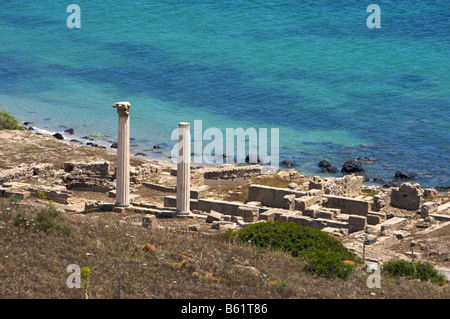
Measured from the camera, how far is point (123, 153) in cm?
3184

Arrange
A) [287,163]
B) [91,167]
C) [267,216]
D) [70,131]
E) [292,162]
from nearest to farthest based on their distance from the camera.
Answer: [267,216], [91,167], [287,163], [292,162], [70,131]

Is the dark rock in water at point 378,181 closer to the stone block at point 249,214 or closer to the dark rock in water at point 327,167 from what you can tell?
the dark rock in water at point 327,167

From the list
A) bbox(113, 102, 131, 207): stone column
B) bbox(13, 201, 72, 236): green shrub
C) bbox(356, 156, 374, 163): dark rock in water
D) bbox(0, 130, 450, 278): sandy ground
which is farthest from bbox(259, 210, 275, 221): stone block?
bbox(356, 156, 374, 163): dark rock in water

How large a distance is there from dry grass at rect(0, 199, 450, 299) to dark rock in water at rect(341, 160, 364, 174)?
2630 cm

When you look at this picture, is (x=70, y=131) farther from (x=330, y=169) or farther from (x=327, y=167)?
(x=330, y=169)

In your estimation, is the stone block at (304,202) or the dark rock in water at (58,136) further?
the dark rock in water at (58,136)

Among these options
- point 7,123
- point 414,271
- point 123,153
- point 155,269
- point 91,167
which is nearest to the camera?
point 155,269

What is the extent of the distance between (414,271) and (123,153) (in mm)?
13459

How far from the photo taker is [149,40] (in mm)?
95875

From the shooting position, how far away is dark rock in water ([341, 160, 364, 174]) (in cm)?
5019

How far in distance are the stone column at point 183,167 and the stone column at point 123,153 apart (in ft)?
7.30

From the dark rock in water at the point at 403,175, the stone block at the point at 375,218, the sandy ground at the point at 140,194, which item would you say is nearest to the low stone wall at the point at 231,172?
the sandy ground at the point at 140,194

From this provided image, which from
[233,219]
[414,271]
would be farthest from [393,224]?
[414,271]

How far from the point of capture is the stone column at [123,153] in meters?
31.2
